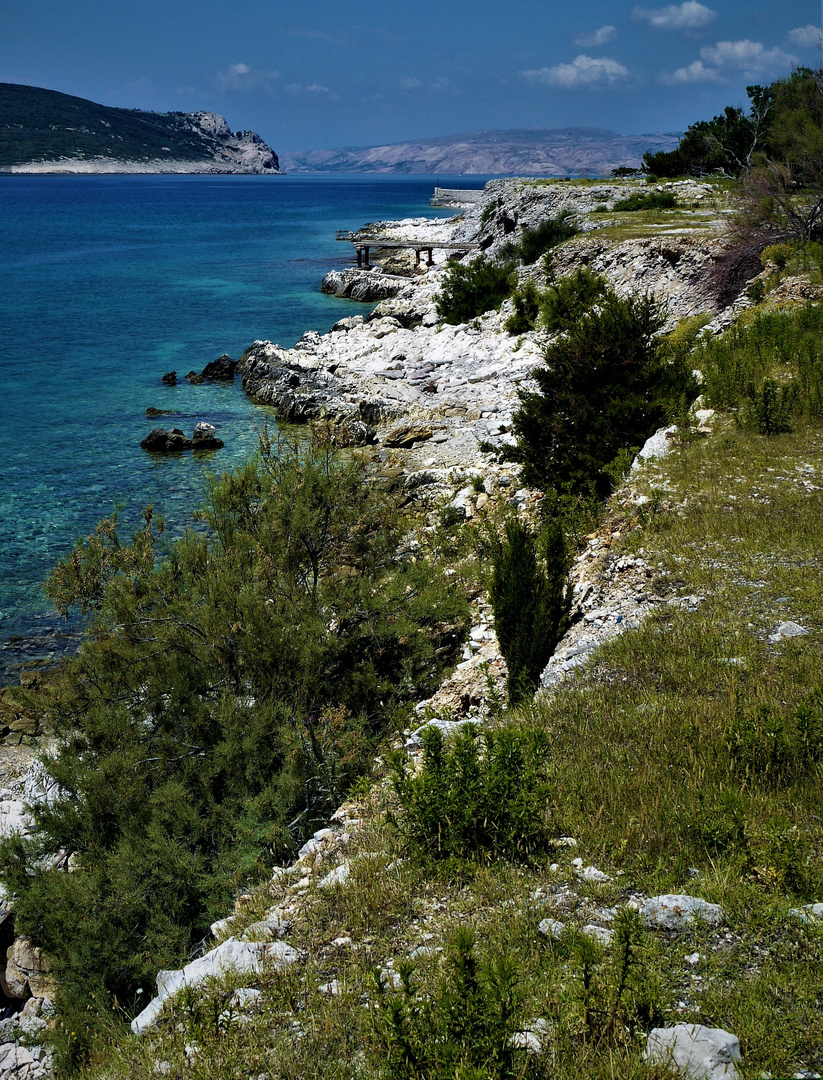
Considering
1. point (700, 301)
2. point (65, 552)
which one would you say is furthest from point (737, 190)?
point (65, 552)

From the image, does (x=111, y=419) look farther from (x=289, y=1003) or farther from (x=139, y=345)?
(x=289, y=1003)

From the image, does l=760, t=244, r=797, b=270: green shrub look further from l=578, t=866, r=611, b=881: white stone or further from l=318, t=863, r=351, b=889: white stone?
l=318, t=863, r=351, b=889: white stone

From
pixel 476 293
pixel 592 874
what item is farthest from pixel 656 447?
pixel 476 293

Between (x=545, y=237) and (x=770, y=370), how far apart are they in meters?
24.1

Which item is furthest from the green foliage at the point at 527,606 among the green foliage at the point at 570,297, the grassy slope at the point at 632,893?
the green foliage at the point at 570,297

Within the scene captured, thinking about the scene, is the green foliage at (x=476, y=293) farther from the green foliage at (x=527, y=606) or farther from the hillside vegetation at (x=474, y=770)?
the green foliage at (x=527, y=606)

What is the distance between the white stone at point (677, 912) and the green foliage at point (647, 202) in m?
34.6

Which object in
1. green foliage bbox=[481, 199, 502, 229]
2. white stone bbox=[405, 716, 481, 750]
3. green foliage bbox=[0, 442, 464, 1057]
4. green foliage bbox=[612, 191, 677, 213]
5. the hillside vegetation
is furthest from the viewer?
green foliage bbox=[481, 199, 502, 229]

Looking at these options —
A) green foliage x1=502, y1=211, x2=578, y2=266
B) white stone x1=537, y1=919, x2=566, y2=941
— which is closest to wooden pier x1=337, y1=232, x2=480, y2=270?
green foliage x1=502, y1=211, x2=578, y2=266

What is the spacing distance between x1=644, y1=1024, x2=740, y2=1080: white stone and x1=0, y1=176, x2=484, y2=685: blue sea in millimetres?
9082

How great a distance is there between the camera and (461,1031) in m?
2.91

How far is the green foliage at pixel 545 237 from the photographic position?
32.9m

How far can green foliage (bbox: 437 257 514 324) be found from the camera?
30438 millimetres

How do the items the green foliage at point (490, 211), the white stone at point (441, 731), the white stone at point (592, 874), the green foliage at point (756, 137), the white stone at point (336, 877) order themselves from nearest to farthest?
the white stone at point (592, 874) → the white stone at point (336, 877) → the white stone at point (441, 731) → the green foliage at point (756, 137) → the green foliage at point (490, 211)
